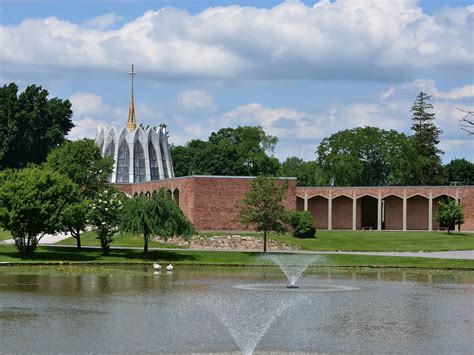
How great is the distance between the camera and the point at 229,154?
376 feet

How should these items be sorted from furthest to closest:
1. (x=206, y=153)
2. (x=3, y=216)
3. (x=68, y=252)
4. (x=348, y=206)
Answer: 1. (x=206, y=153)
2. (x=348, y=206)
3. (x=68, y=252)
4. (x=3, y=216)

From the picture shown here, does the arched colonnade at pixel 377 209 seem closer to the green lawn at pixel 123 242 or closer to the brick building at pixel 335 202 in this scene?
the brick building at pixel 335 202

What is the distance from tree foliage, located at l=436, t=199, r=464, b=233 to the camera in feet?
230

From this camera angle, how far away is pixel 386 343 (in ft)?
70.7

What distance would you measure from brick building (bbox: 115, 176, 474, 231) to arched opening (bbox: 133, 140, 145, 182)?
10.0 metres

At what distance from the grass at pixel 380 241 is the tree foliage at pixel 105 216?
12592mm

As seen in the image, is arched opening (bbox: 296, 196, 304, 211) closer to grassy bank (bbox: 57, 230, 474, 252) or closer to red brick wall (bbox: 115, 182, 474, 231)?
red brick wall (bbox: 115, 182, 474, 231)

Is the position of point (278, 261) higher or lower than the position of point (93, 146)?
lower

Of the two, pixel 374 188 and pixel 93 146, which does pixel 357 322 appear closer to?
pixel 93 146

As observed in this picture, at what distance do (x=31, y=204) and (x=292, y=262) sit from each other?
553 inches

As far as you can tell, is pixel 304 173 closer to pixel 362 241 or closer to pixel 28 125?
pixel 28 125

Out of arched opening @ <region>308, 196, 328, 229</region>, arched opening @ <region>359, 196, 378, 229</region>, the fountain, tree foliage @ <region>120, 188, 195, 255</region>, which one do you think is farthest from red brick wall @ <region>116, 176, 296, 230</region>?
arched opening @ <region>359, 196, 378, 229</region>

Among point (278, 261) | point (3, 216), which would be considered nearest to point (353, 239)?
point (278, 261)

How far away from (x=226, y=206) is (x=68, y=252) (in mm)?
19057
